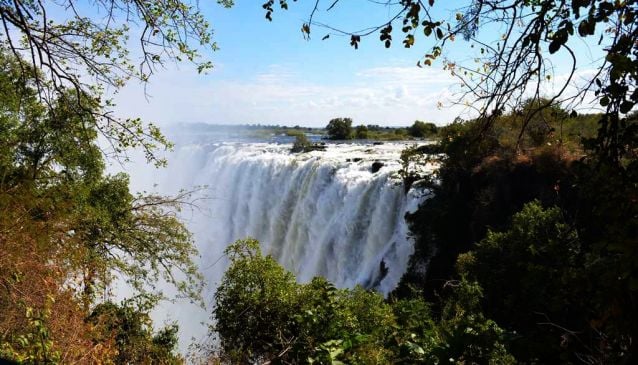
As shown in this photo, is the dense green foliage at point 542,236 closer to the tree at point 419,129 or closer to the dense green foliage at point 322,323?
the dense green foliage at point 322,323

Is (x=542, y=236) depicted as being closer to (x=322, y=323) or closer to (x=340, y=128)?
(x=322, y=323)

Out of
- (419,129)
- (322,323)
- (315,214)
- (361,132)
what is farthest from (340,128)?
(322,323)

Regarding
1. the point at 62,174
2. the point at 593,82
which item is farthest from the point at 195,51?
the point at 62,174

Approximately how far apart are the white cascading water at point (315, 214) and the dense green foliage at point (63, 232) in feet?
4.76

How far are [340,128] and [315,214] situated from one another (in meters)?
33.3

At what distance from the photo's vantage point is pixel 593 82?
91.3 inches

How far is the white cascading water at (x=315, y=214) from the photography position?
16.4 m

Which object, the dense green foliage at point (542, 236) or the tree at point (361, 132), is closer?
the dense green foliage at point (542, 236)

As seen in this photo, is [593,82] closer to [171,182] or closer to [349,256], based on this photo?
[349,256]

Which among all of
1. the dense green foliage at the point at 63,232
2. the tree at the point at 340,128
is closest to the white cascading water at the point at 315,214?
the dense green foliage at the point at 63,232

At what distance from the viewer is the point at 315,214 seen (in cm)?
2055

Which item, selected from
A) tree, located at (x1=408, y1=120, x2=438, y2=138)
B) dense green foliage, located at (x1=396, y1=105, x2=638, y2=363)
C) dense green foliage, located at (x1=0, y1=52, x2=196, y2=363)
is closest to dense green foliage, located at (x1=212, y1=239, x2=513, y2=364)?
dense green foliage, located at (x1=396, y1=105, x2=638, y2=363)

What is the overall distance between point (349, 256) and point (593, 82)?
A: 15683 millimetres

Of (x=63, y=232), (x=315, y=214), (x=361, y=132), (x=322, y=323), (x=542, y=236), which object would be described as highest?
(x=361, y=132)
